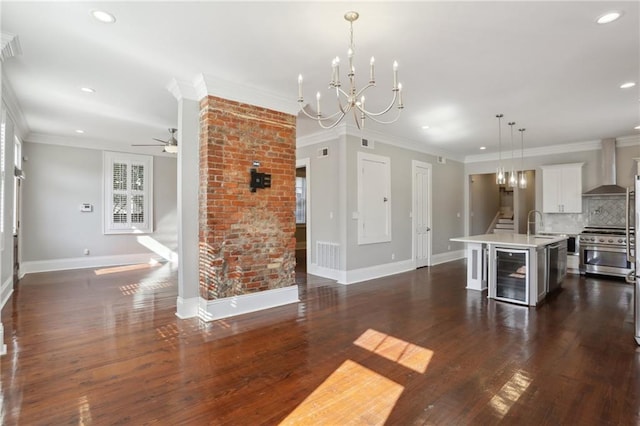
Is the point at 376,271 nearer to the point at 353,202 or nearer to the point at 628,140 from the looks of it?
the point at 353,202

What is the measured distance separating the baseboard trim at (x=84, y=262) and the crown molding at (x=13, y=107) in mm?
2588

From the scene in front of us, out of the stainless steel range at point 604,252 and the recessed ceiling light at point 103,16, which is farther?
the stainless steel range at point 604,252

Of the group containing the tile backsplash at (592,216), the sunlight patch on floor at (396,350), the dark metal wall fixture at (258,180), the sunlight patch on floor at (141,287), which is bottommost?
the sunlight patch on floor at (396,350)

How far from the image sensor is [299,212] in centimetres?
1059

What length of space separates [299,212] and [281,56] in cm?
748

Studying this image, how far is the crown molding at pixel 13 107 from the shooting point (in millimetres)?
4094

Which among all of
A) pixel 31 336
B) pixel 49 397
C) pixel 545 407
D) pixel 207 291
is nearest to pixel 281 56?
pixel 207 291

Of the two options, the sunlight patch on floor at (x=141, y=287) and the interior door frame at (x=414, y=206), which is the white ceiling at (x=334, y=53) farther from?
the sunlight patch on floor at (x=141, y=287)

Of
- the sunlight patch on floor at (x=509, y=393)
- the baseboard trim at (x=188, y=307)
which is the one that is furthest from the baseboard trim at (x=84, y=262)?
the sunlight patch on floor at (x=509, y=393)

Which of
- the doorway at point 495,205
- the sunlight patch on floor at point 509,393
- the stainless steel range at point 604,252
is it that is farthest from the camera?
the doorway at point 495,205

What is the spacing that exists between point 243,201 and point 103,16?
7.24 feet

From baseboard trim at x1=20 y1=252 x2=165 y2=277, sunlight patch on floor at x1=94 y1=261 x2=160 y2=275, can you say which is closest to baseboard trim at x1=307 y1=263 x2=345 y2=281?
sunlight patch on floor at x1=94 y1=261 x2=160 y2=275

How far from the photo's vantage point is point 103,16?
263cm

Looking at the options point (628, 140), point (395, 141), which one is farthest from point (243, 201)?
point (628, 140)
